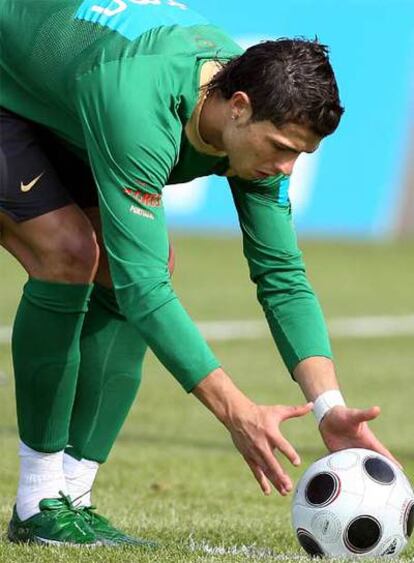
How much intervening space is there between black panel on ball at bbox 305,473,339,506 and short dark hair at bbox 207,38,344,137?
Answer: 1.09 meters

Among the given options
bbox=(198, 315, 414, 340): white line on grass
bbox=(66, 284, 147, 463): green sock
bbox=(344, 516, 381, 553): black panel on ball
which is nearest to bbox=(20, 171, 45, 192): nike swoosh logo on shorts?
bbox=(66, 284, 147, 463): green sock

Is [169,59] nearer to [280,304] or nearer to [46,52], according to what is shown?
[46,52]

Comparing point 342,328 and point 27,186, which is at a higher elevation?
point 27,186

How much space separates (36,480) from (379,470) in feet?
3.87

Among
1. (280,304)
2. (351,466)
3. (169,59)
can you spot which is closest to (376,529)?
(351,466)

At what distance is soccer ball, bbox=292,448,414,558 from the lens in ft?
15.5

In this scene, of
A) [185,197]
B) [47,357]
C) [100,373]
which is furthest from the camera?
[185,197]

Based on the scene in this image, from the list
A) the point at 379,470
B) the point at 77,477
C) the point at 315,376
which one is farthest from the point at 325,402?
the point at 77,477

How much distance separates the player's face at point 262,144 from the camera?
4.45 meters

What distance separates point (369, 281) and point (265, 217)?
35.7ft

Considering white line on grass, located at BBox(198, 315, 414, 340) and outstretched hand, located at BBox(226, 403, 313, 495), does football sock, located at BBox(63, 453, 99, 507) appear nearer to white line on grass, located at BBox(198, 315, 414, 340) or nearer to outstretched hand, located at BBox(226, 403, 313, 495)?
outstretched hand, located at BBox(226, 403, 313, 495)

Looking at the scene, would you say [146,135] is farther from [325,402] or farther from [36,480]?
[36,480]

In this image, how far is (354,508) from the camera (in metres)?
4.71

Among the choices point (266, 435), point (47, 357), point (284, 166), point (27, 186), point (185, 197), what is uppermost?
point (284, 166)
